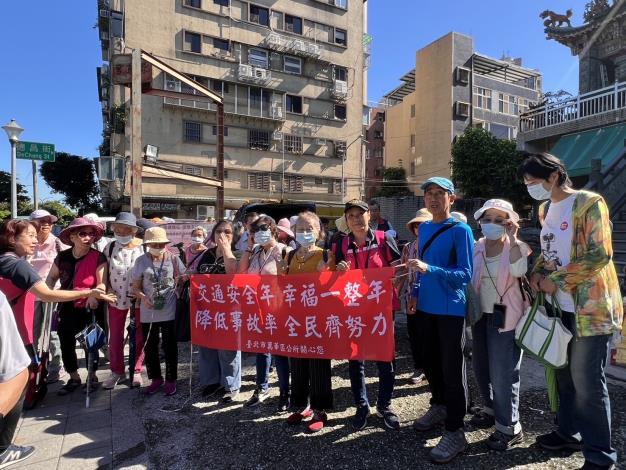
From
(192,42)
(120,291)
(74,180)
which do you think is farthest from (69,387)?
(74,180)

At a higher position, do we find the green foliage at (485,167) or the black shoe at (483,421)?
the green foliage at (485,167)

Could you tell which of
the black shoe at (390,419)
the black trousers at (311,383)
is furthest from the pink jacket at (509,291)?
the black trousers at (311,383)

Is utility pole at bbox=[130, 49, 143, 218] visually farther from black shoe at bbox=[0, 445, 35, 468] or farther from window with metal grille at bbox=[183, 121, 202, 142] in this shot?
window with metal grille at bbox=[183, 121, 202, 142]

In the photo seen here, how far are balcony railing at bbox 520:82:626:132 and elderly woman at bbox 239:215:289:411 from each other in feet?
36.9

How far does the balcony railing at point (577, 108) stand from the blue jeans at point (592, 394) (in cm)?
1090

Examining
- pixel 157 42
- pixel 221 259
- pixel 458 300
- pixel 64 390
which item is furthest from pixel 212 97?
pixel 157 42

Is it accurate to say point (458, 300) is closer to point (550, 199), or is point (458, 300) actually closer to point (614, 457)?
point (550, 199)

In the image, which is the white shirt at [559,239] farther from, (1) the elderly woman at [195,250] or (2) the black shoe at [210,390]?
(1) the elderly woman at [195,250]

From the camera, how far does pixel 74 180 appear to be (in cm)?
3428

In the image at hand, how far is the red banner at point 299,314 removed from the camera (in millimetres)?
3148

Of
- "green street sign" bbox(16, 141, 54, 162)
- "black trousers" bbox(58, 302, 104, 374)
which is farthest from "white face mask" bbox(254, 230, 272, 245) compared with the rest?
"green street sign" bbox(16, 141, 54, 162)

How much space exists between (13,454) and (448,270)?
3.38 meters

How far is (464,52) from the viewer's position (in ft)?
102

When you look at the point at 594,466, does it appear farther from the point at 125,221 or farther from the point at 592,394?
the point at 125,221
